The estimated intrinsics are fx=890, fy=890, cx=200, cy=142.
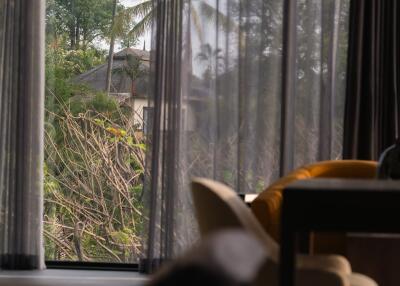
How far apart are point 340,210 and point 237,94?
2.86 m

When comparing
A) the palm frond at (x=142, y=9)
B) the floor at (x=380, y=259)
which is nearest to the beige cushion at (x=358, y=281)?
the floor at (x=380, y=259)

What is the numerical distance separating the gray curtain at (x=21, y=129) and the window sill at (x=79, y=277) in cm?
17

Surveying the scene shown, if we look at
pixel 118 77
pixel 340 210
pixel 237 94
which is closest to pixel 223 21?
pixel 237 94

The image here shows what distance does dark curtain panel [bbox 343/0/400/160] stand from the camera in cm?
529

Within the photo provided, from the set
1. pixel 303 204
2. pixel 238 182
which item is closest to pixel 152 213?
pixel 238 182

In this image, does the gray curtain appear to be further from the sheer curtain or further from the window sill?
the sheer curtain

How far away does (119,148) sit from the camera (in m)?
6.88

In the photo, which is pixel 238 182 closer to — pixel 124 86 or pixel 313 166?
pixel 313 166

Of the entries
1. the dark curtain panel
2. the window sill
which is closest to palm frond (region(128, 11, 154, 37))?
the dark curtain panel

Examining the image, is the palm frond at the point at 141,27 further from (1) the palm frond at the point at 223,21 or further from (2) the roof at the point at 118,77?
(1) the palm frond at the point at 223,21

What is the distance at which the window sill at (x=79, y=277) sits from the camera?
17.4 feet

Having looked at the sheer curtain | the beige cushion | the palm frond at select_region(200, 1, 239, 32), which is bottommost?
the beige cushion

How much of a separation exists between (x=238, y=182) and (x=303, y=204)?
2834 mm

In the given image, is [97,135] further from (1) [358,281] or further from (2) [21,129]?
(1) [358,281]
